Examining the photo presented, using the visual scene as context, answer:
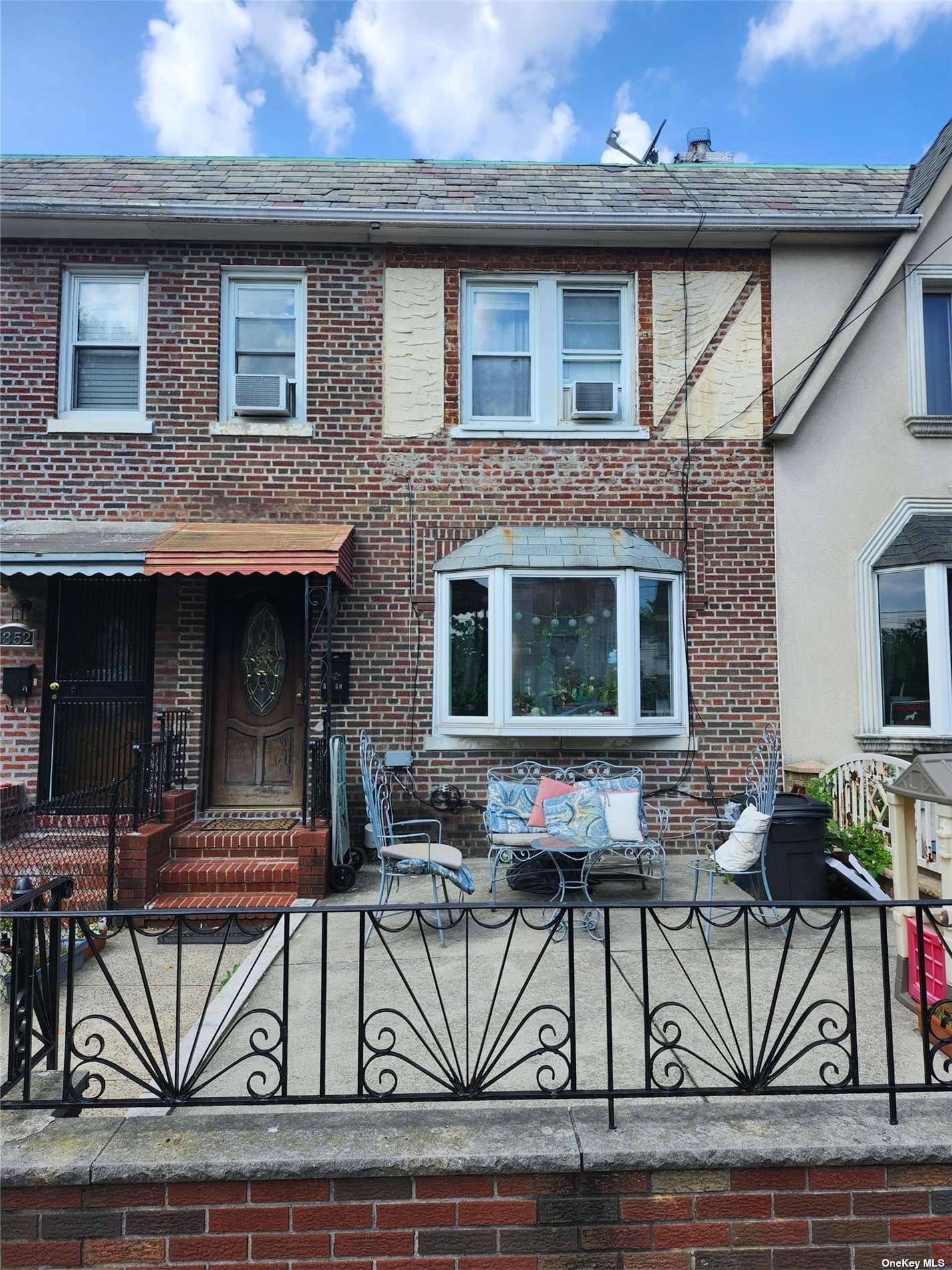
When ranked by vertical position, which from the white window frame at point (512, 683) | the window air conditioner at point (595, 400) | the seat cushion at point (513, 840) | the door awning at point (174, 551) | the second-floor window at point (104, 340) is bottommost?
the seat cushion at point (513, 840)

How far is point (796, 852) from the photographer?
644cm

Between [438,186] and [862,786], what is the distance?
7892 mm

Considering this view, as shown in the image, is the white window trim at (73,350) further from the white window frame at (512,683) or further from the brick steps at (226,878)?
the brick steps at (226,878)

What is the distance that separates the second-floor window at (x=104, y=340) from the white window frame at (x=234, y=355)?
858mm

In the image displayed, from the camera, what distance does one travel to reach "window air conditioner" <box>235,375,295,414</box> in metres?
8.30

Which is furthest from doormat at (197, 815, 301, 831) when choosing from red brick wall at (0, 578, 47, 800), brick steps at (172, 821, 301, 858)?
red brick wall at (0, 578, 47, 800)

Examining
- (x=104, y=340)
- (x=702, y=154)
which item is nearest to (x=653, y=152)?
(x=702, y=154)

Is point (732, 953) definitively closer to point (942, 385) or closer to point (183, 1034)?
point (183, 1034)

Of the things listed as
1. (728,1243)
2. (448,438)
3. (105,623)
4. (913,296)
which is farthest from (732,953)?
(913,296)

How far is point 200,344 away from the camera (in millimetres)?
8344

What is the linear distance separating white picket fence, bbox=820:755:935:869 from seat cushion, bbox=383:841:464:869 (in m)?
3.82

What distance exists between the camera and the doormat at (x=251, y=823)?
7473 mm

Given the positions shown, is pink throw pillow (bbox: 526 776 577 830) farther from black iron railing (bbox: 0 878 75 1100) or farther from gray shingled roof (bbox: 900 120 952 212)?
gray shingled roof (bbox: 900 120 952 212)

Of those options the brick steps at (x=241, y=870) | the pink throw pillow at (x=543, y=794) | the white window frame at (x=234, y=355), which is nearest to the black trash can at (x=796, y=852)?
the pink throw pillow at (x=543, y=794)
